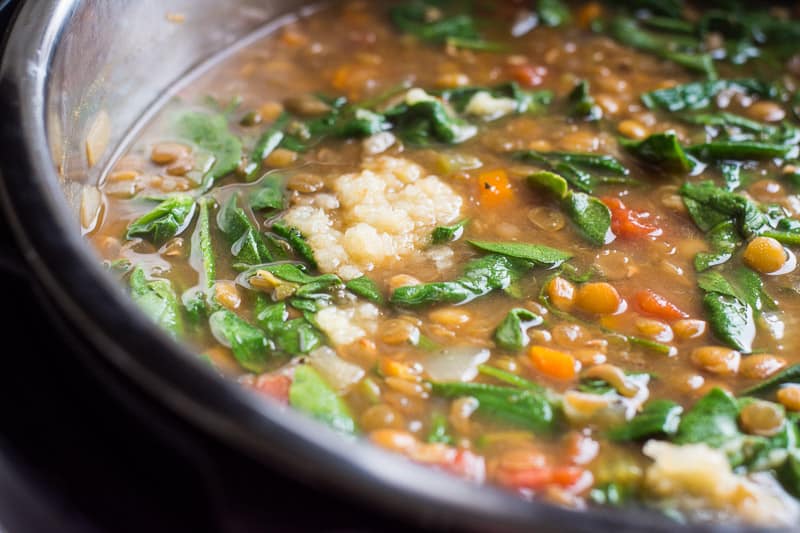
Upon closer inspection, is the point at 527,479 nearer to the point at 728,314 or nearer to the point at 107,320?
the point at 728,314

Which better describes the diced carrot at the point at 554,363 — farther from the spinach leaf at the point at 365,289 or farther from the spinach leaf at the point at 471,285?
the spinach leaf at the point at 365,289

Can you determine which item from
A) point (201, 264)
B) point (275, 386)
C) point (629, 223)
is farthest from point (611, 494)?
point (201, 264)

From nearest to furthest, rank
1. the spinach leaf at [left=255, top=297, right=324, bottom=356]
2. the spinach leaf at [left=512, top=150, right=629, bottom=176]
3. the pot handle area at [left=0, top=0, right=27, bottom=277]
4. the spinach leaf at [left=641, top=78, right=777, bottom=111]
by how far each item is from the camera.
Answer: the pot handle area at [left=0, top=0, right=27, bottom=277] → the spinach leaf at [left=255, top=297, right=324, bottom=356] → the spinach leaf at [left=512, top=150, right=629, bottom=176] → the spinach leaf at [left=641, top=78, right=777, bottom=111]

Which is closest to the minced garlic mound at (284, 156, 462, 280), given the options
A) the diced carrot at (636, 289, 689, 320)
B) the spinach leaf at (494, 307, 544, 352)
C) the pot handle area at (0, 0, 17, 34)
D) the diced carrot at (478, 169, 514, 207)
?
the diced carrot at (478, 169, 514, 207)

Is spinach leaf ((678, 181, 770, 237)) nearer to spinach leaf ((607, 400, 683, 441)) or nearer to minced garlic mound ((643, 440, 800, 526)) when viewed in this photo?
spinach leaf ((607, 400, 683, 441))

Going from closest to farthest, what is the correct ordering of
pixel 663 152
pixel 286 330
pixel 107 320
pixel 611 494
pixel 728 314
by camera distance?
pixel 107 320 → pixel 611 494 → pixel 286 330 → pixel 728 314 → pixel 663 152

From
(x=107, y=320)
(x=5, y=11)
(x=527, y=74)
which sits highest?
(x=5, y=11)
